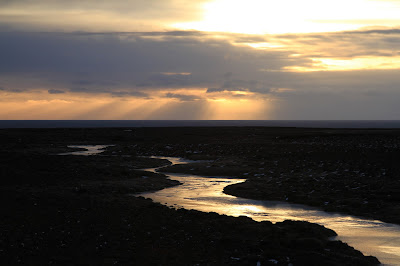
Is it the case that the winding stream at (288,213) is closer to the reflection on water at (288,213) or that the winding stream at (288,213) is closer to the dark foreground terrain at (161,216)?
the reflection on water at (288,213)

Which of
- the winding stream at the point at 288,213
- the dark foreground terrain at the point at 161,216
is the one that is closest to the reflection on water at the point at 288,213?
the winding stream at the point at 288,213

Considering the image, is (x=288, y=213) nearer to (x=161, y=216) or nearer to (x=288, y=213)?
(x=288, y=213)

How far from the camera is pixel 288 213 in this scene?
26.4m

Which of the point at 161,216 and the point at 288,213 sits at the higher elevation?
the point at 161,216

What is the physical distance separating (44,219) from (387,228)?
58.9 ft

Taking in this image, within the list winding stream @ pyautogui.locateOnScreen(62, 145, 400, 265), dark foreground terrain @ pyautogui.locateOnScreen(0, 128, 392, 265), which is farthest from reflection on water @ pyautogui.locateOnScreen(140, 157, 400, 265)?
dark foreground terrain @ pyautogui.locateOnScreen(0, 128, 392, 265)

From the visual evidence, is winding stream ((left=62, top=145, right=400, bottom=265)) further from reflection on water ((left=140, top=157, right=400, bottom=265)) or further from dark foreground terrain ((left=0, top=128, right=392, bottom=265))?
dark foreground terrain ((left=0, top=128, right=392, bottom=265))

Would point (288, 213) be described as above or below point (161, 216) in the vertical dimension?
below

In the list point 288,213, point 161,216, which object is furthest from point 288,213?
point 161,216

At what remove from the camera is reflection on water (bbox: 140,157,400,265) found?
19.6 meters

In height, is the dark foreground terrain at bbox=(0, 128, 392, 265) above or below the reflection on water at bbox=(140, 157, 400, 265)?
above

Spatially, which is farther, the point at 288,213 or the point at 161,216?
the point at 288,213

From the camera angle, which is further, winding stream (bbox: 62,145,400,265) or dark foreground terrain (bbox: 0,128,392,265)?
winding stream (bbox: 62,145,400,265)

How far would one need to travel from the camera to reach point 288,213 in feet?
86.7
